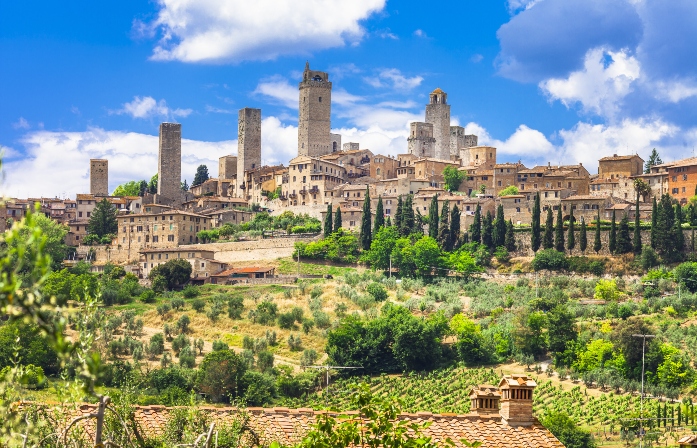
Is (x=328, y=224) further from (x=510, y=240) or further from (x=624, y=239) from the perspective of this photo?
(x=624, y=239)

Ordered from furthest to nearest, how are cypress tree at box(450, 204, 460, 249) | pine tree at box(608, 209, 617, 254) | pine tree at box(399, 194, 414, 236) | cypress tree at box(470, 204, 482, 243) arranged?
1. pine tree at box(399, 194, 414, 236)
2. cypress tree at box(450, 204, 460, 249)
3. cypress tree at box(470, 204, 482, 243)
4. pine tree at box(608, 209, 617, 254)

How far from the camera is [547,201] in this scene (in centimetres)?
8219

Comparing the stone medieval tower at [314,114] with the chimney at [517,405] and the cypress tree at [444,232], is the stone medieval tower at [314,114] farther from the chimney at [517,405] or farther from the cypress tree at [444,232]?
the chimney at [517,405]

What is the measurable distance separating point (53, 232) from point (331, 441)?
77112 millimetres

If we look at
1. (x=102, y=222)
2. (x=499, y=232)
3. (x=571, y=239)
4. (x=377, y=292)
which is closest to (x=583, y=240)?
(x=571, y=239)

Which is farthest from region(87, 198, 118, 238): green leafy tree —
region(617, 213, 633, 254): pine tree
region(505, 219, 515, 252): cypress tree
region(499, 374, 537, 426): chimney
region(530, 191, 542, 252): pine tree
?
region(499, 374, 537, 426): chimney

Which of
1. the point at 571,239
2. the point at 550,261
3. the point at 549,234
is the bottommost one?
the point at 550,261

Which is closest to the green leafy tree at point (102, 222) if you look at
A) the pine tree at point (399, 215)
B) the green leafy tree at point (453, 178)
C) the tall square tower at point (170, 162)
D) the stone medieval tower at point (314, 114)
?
the tall square tower at point (170, 162)

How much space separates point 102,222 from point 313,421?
7682 centimetres

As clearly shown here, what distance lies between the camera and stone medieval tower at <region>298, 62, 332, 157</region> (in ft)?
355

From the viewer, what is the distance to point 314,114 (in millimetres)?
108875

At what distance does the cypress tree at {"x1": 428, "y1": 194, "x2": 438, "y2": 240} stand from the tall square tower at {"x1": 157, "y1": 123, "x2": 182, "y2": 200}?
34836 mm

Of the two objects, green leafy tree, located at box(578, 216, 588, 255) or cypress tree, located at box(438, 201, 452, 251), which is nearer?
green leafy tree, located at box(578, 216, 588, 255)

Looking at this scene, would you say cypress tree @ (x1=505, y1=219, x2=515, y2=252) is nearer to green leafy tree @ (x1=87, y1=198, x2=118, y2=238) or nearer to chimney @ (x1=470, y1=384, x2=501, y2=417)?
green leafy tree @ (x1=87, y1=198, x2=118, y2=238)
